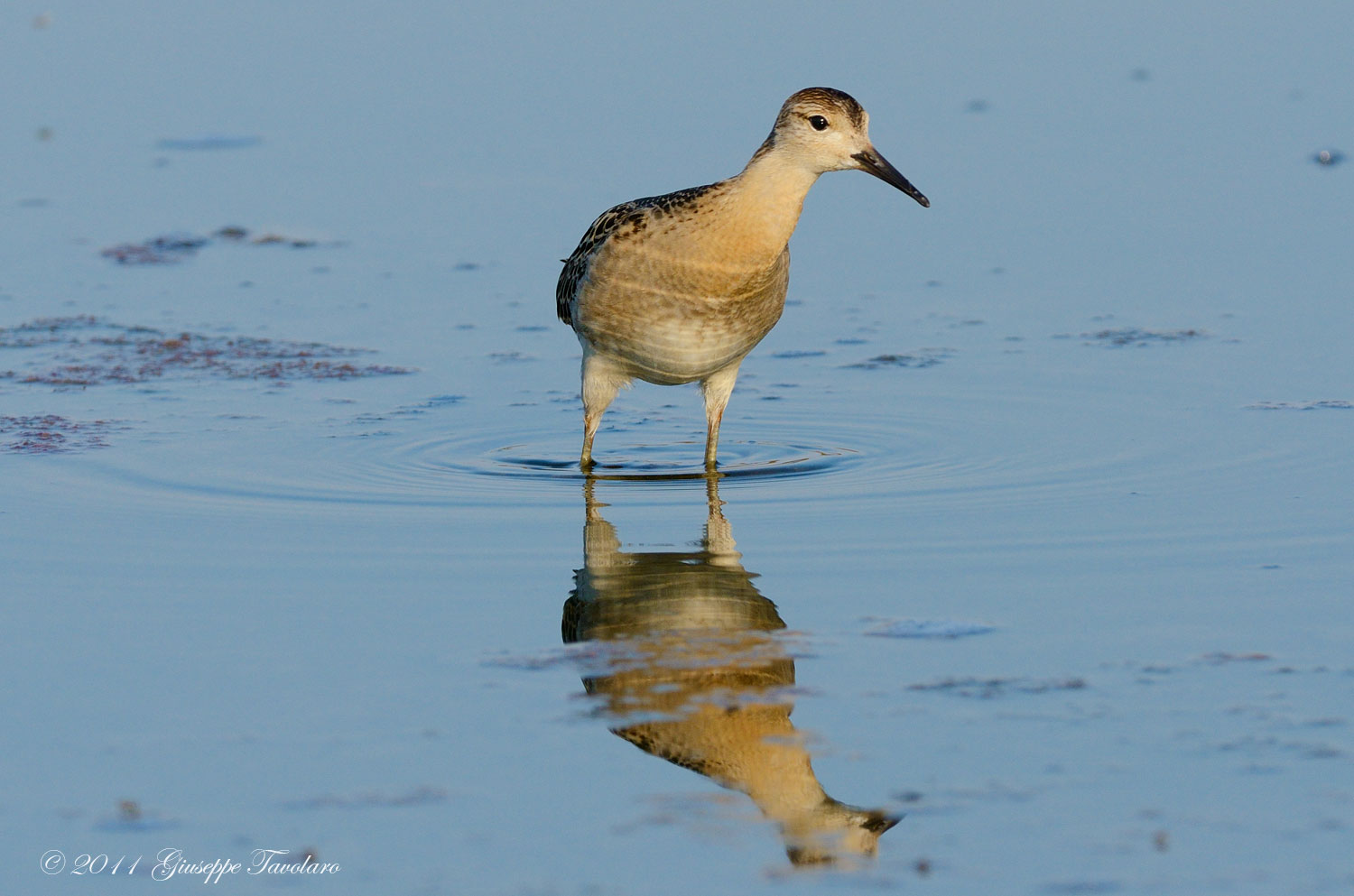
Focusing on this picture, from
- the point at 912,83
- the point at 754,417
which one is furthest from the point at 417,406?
the point at 912,83

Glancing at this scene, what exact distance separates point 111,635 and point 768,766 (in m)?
2.18

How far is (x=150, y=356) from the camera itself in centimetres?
998

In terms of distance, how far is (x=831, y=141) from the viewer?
7871 mm

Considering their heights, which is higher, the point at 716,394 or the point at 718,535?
the point at 716,394

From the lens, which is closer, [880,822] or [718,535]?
[880,822]

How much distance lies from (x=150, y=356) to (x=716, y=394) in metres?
Result: 3.11

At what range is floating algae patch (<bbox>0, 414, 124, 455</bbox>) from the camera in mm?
8383

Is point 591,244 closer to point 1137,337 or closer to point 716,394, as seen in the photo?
point 716,394

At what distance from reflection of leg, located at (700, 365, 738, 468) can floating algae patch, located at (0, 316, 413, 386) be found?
1845mm

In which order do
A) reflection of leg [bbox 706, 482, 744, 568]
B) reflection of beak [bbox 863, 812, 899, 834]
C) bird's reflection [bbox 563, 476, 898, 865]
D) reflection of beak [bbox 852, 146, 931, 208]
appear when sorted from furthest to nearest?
reflection of beak [bbox 852, 146, 931, 208] < reflection of leg [bbox 706, 482, 744, 568] < bird's reflection [bbox 563, 476, 898, 865] < reflection of beak [bbox 863, 812, 899, 834]

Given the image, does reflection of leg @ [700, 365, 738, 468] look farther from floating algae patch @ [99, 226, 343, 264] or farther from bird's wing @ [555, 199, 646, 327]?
floating algae patch @ [99, 226, 343, 264]

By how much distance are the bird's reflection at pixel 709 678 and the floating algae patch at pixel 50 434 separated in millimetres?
2579

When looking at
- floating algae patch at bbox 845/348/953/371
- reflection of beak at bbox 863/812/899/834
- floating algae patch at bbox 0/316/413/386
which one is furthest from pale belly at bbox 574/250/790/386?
reflection of beak at bbox 863/812/899/834

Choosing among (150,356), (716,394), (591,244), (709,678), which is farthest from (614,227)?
(709,678)
